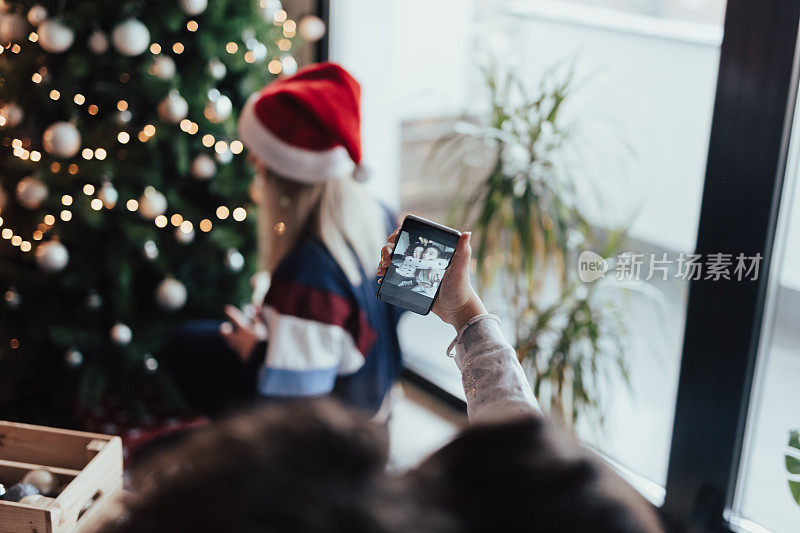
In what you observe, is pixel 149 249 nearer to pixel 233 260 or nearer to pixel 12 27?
pixel 233 260

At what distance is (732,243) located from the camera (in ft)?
5.12

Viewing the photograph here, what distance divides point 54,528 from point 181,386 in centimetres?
113

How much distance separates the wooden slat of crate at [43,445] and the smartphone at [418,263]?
22.2 inches

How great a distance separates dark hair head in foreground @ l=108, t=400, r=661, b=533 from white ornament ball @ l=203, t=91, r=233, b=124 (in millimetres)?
1552

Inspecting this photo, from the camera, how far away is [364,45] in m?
2.68

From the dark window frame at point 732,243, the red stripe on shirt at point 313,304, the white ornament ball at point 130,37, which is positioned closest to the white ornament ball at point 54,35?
the white ornament ball at point 130,37

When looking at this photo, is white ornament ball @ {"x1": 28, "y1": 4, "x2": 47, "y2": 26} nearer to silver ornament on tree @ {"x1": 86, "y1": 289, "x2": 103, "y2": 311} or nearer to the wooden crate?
silver ornament on tree @ {"x1": 86, "y1": 289, "x2": 103, "y2": 311}

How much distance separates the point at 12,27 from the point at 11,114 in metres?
0.21

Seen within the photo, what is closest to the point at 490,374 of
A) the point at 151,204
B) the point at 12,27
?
the point at 151,204

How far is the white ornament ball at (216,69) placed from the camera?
2.04 m

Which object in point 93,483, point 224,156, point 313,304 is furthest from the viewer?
point 224,156


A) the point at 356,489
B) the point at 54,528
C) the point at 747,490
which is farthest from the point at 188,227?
the point at 356,489

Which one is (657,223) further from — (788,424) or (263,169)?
(263,169)

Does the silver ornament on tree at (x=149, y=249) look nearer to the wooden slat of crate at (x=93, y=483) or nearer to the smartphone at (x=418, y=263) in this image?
the wooden slat of crate at (x=93, y=483)
